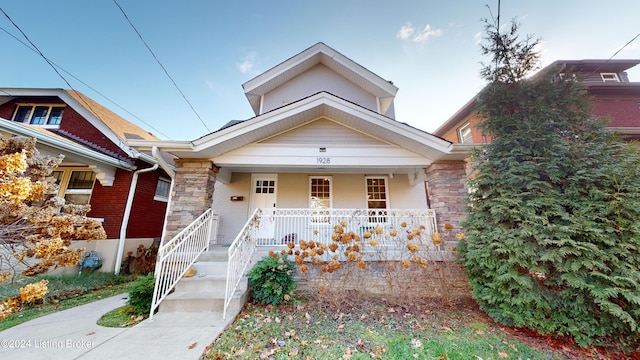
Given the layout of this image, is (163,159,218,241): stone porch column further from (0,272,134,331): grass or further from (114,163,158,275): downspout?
(114,163,158,275): downspout

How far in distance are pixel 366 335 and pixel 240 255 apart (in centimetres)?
254

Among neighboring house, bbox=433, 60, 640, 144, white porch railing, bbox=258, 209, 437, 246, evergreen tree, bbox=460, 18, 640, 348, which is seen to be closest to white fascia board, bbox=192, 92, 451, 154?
evergreen tree, bbox=460, 18, 640, 348

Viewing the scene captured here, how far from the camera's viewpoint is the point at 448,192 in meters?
5.67

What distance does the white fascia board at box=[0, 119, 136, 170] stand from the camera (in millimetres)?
4668

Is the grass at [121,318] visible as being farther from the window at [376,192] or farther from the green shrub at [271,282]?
the window at [376,192]

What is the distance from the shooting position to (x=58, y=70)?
262 inches

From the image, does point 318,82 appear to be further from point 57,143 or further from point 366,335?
point 366,335

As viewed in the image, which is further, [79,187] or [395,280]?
[79,187]

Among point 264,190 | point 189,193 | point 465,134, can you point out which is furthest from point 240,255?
point 465,134

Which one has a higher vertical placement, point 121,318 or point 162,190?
point 162,190

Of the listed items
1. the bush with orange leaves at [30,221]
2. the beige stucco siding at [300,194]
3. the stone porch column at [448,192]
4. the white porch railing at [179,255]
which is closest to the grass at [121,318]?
the white porch railing at [179,255]

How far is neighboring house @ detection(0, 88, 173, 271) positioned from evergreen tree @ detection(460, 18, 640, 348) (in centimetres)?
808

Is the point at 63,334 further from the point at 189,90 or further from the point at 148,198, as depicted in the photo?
the point at 189,90

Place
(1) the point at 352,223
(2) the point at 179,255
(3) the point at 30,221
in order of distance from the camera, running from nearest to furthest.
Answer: (3) the point at 30,221 → (2) the point at 179,255 → (1) the point at 352,223
